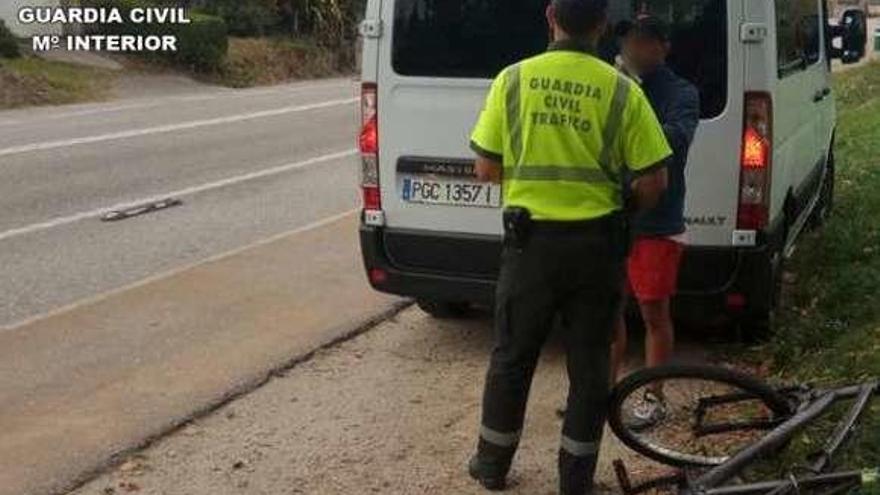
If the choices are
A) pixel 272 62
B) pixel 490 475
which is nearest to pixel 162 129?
pixel 490 475

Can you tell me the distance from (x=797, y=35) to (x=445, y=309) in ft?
8.06

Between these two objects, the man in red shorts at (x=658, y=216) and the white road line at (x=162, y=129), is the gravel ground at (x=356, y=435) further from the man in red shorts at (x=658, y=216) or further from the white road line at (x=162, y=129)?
the white road line at (x=162, y=129)

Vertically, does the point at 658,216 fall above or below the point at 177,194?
above

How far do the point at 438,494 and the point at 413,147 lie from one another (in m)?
2.03

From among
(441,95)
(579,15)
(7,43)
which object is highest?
(579,15)

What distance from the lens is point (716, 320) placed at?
5930 mm

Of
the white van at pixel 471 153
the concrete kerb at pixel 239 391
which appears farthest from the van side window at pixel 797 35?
the concrete kerb at pixel 239 391

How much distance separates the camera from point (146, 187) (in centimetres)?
1265

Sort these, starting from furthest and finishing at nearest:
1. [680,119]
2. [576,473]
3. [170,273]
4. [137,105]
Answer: [137,105], [170,273], [680,119], [576,473]

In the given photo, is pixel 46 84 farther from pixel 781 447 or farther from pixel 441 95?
pixel 781 447

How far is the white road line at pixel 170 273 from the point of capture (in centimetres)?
726

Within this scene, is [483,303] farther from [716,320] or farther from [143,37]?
[143,37]

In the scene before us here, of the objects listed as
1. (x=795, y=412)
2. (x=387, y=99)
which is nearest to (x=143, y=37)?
(x=387, y=99)

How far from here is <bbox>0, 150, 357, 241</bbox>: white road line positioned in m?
10.2
